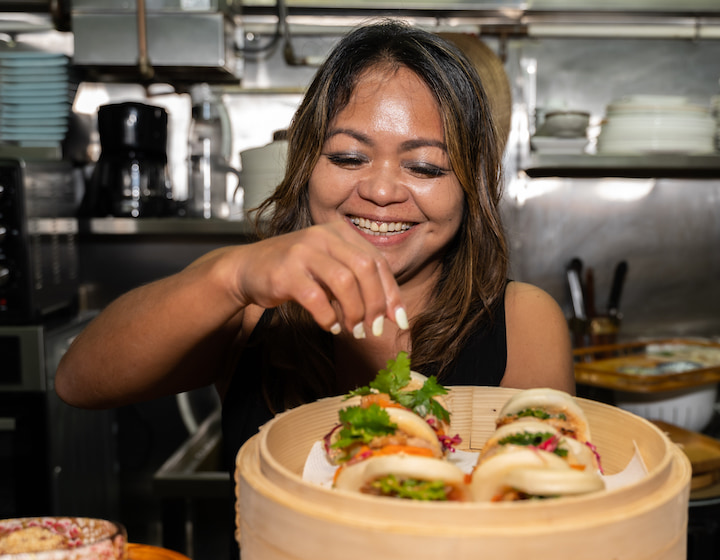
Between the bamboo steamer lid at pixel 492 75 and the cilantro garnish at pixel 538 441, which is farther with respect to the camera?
the bamboo steamer lid at pixel 492 75

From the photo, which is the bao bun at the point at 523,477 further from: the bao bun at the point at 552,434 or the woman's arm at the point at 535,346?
the woman's arm at the point at 535,346

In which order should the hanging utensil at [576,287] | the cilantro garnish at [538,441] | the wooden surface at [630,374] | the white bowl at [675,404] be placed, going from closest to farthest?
the cilantro garnish at [538,441] → the wooden surface at [630,374] → the white bowl at [675,404] → the hanging utensil at [576,287]

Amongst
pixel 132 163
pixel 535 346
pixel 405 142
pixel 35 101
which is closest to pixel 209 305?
pixel 405 142

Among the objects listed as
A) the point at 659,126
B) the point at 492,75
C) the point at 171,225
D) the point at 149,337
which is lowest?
the point at 149,337

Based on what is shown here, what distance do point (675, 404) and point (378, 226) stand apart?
141 centimetres

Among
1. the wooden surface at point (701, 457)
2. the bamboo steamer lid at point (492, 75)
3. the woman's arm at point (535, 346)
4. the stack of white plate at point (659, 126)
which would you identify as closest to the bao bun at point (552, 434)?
the woman's arm at point (535, 346)

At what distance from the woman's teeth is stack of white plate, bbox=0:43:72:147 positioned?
172 cm

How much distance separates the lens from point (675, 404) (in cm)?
219

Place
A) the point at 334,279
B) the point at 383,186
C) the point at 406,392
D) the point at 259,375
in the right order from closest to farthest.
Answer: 1. the point at 334,279
2. the point at 406,392
3. the point at 383,186
4. the point at 259,375

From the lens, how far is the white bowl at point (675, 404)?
2.19 meters

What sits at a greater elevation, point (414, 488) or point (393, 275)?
point (393, 275)

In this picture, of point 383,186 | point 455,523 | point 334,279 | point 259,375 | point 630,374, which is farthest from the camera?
point 630,374

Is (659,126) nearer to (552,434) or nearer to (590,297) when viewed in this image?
(590,297)

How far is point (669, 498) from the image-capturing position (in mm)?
573
